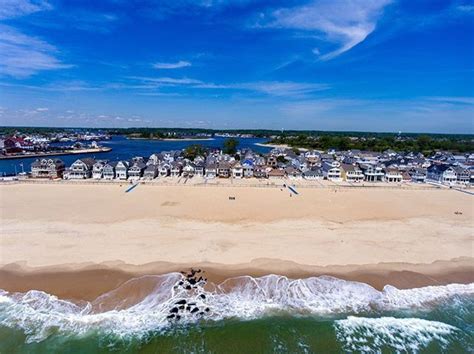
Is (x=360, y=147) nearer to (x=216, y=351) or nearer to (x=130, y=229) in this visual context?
(x=130, y=229)

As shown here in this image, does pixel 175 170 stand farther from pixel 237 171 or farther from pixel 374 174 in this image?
pixel 374 174

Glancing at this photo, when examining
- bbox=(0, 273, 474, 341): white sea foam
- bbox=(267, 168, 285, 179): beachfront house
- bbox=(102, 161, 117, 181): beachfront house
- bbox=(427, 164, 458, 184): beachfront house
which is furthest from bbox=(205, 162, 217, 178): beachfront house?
bbox=(427, 164, 458, 184): beachfront house

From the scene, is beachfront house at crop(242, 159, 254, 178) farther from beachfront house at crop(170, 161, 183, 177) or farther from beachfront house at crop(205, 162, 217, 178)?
beachfront house at crop(170, 161, 183, 177)

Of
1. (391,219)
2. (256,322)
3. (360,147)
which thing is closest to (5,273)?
(256,322)

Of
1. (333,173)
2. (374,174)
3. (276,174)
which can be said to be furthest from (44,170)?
(374,174)

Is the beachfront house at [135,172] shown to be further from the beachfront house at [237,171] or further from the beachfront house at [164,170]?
the beachfront house at [237,171]

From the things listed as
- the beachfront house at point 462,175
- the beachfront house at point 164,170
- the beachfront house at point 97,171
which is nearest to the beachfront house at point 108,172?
the beachfront house at point 97,171
